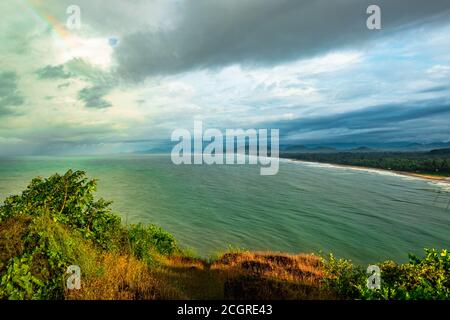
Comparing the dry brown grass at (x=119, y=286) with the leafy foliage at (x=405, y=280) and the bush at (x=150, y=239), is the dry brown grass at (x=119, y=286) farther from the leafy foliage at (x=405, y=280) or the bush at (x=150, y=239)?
the leafy foliage at (x=405, y=280)

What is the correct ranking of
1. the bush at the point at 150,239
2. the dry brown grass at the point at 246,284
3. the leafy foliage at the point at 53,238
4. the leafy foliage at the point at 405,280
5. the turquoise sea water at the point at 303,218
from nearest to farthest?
the leafy foliage at the point at 405,280
the leafy foliage at the point at 53,238
the dry brown grass at the point at 246,284
the bush at the point at 150,239
the turquoise sea water at the point at 303,218

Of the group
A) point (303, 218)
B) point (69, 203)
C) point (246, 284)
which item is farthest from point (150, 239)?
point (303, 218)

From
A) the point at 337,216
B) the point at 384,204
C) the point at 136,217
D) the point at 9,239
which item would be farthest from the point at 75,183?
the point at 384,204

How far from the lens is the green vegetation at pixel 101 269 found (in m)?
6.93

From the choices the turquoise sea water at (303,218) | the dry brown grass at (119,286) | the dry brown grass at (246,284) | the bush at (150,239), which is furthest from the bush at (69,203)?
the turquoise sea water at (303,218)

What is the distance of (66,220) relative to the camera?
393 inches

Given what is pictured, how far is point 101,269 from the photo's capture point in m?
8.72

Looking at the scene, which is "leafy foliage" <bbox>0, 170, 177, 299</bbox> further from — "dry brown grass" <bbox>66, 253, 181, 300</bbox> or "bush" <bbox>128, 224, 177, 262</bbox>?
"dry brown grass" <bbox>66, 253, 181, 300</bbox>

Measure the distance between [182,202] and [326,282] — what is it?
166 feet

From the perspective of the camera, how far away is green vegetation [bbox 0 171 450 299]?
6.93 m

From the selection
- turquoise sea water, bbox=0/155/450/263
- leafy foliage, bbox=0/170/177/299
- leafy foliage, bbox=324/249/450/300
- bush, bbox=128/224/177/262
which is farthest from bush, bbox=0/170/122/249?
turquoise sea water, bbox=0/155/450/263

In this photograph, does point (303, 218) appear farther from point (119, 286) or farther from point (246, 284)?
point (119, 286)
